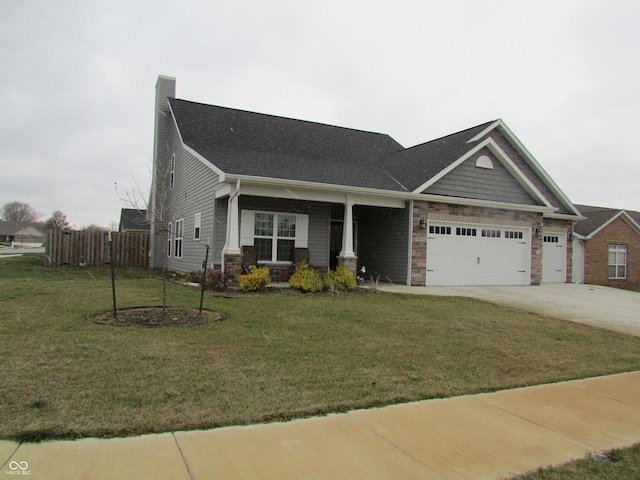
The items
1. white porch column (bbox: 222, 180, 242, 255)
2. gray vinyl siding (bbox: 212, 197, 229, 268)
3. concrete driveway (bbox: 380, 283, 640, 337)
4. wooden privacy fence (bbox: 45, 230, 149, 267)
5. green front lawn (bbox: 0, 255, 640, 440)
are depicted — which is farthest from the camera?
wooden privacy fence (bbox: 45, 230, 149, 267)

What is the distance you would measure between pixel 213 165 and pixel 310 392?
31.7ft

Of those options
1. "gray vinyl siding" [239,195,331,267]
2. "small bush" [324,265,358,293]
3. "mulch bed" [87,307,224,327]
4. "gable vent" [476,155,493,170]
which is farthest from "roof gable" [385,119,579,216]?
"mulch bed" [87,307,224,327]

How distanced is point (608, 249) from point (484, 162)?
1043cm


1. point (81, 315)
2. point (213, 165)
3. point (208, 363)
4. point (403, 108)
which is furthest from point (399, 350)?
Result: point (403, 108)

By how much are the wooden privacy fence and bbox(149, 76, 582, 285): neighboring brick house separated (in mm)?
2859

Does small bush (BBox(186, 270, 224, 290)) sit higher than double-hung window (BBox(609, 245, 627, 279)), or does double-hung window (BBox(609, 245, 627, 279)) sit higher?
double-hung window (BBox(609, 245, 627, 279))

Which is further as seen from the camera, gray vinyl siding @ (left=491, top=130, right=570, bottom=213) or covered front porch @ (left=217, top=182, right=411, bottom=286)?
gray vinyl siding @ (left=491, top=130, right=570, bottom=213)

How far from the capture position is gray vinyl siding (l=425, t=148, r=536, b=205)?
50.9 feet

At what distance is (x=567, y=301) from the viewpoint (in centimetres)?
1298

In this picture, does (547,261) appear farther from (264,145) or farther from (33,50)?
(33,50)

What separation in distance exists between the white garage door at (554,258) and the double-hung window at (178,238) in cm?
1464

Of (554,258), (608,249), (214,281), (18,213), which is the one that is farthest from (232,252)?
(18,213)

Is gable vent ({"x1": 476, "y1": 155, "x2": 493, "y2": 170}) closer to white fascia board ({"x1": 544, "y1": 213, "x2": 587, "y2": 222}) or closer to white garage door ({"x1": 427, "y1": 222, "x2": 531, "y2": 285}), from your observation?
white garage door ({"x1": 427, "y1": 222, "x2": 531, "y2": 285})

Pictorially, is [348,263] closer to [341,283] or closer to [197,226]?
[341,283]
